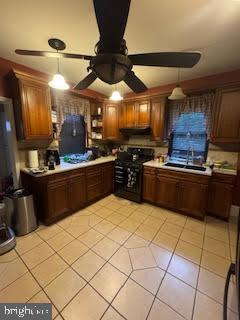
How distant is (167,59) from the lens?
1.27 meters

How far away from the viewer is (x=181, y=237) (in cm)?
227

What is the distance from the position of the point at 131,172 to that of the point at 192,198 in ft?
4.14

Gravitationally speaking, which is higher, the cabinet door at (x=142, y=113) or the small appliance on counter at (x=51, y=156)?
the cabinet door at (x=142, y=113)

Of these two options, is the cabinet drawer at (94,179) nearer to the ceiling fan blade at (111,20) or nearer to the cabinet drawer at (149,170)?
the cabinet drawer at (149,170)

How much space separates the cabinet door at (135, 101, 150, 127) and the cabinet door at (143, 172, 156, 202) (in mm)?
1163

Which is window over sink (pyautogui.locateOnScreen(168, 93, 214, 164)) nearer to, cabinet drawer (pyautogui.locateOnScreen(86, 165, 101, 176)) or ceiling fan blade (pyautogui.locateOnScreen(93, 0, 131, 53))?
cabinet drawer (pyautogui.locateOnScreen(86, 165, 101, 176))

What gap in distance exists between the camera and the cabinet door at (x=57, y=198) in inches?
95.7

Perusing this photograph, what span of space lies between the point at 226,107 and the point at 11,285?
3.64 metres

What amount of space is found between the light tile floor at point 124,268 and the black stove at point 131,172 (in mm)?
757

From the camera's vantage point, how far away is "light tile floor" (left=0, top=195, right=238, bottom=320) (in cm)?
136

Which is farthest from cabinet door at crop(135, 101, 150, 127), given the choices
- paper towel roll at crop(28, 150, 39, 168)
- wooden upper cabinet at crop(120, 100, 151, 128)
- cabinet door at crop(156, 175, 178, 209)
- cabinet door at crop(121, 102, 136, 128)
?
paper towel roll at crop(28, 150, 39, 168)

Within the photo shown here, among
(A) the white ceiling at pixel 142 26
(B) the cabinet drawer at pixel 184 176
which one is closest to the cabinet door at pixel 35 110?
(A) the white ceiling at pixel 142 26

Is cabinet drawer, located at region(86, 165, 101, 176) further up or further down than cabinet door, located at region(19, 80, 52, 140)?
further down

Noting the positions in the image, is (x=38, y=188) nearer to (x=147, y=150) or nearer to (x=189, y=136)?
(x=147, y=150)
